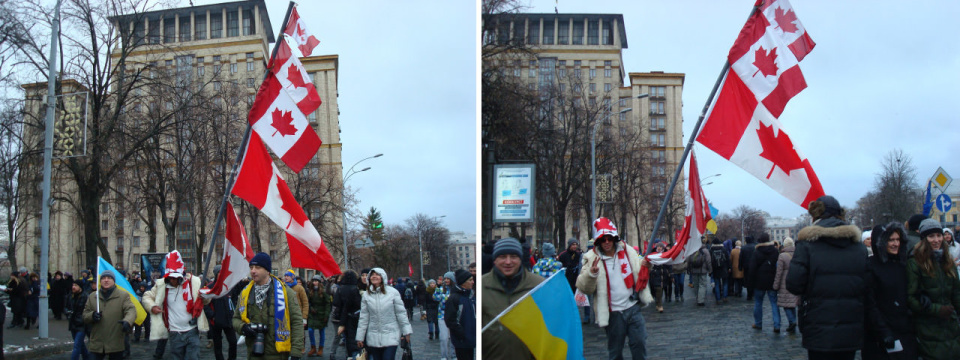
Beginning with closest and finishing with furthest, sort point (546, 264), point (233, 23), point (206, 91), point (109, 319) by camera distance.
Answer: point (546, 264), point (109, 319), point (206, 91), point (233, 23)

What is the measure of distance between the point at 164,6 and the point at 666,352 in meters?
19.7

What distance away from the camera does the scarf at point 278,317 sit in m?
6.89

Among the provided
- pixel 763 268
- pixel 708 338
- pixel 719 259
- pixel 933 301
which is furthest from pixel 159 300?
pixel 719 259

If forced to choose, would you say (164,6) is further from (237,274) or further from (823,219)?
(823,219)

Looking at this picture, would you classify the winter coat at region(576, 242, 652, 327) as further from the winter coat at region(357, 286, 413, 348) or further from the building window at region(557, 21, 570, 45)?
the winter coat at region(357, 286, 413, 348)

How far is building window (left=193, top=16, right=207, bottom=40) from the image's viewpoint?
3341cm

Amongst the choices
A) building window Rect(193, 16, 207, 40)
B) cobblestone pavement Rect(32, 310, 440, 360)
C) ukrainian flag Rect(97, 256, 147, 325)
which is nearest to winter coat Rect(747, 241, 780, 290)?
cobblestone pavement Rect(32, 310, 440, 360)

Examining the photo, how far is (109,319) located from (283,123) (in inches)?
126

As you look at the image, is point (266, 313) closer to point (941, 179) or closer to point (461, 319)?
point (461, 319)

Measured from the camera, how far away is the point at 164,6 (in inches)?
933

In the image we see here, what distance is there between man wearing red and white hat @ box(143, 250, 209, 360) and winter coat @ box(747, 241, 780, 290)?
281 inches

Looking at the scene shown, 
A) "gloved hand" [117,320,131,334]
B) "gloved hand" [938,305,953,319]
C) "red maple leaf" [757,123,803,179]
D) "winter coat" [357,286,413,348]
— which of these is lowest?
"gloved hand" [117,320,131,334]

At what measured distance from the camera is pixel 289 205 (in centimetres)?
767

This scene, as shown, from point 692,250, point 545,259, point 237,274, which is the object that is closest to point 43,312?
point 237,274
